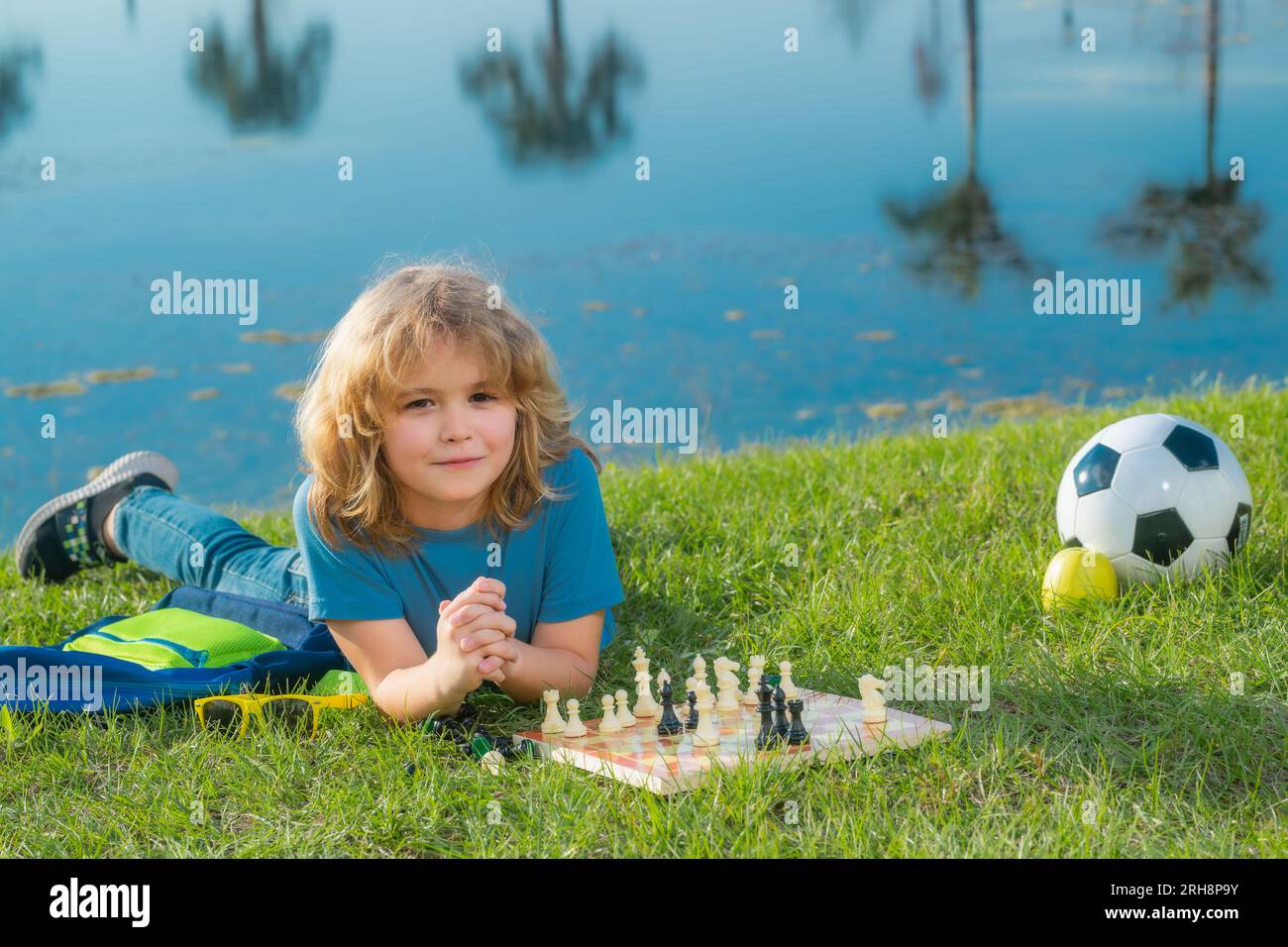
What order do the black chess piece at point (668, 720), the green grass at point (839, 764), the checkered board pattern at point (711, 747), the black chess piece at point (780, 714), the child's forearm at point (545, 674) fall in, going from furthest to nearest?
the child's forearm at point (545, 674) < the black chess piece at point (668, 720) < the black chess piece at point (780, 714) < the checkered board pattern at point (711, 747) < the green grass at point (839, 764)

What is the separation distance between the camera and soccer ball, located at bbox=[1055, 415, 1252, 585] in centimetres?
335

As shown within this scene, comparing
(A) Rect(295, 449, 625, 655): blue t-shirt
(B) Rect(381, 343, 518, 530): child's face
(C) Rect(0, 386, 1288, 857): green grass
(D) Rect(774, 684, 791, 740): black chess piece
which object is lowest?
(C) Rect(0, 386, 1288, 857): green grass

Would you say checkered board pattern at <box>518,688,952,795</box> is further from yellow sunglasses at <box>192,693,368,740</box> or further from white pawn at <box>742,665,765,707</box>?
yellow sunglasses at <box>192,693,368,740</box>

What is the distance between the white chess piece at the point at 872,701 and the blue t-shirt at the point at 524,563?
0.71 m

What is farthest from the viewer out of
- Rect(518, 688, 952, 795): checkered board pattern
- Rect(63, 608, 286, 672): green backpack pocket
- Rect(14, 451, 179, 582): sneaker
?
Rect(14, 451, 179, 582): sneaker

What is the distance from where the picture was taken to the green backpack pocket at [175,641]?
3.27 meters

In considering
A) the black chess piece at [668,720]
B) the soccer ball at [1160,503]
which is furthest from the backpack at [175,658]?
the soccer ball at [1160,503]

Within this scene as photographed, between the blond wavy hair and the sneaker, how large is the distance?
1505 millimetres

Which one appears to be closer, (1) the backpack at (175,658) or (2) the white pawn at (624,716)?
(2) the white pawn at (624,716)

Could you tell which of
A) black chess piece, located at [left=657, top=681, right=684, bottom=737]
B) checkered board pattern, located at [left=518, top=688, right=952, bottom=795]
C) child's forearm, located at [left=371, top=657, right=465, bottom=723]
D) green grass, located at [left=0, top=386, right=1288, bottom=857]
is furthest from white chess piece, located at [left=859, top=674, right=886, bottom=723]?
child's forearm, located at [left=371, top=657, right=465, bottom=723]

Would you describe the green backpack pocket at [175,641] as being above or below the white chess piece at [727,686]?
below

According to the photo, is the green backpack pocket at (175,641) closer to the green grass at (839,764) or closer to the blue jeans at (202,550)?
the blue jeans at (202,550)

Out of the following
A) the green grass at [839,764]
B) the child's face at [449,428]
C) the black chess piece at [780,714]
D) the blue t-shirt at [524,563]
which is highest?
the child's face at [449,428]
